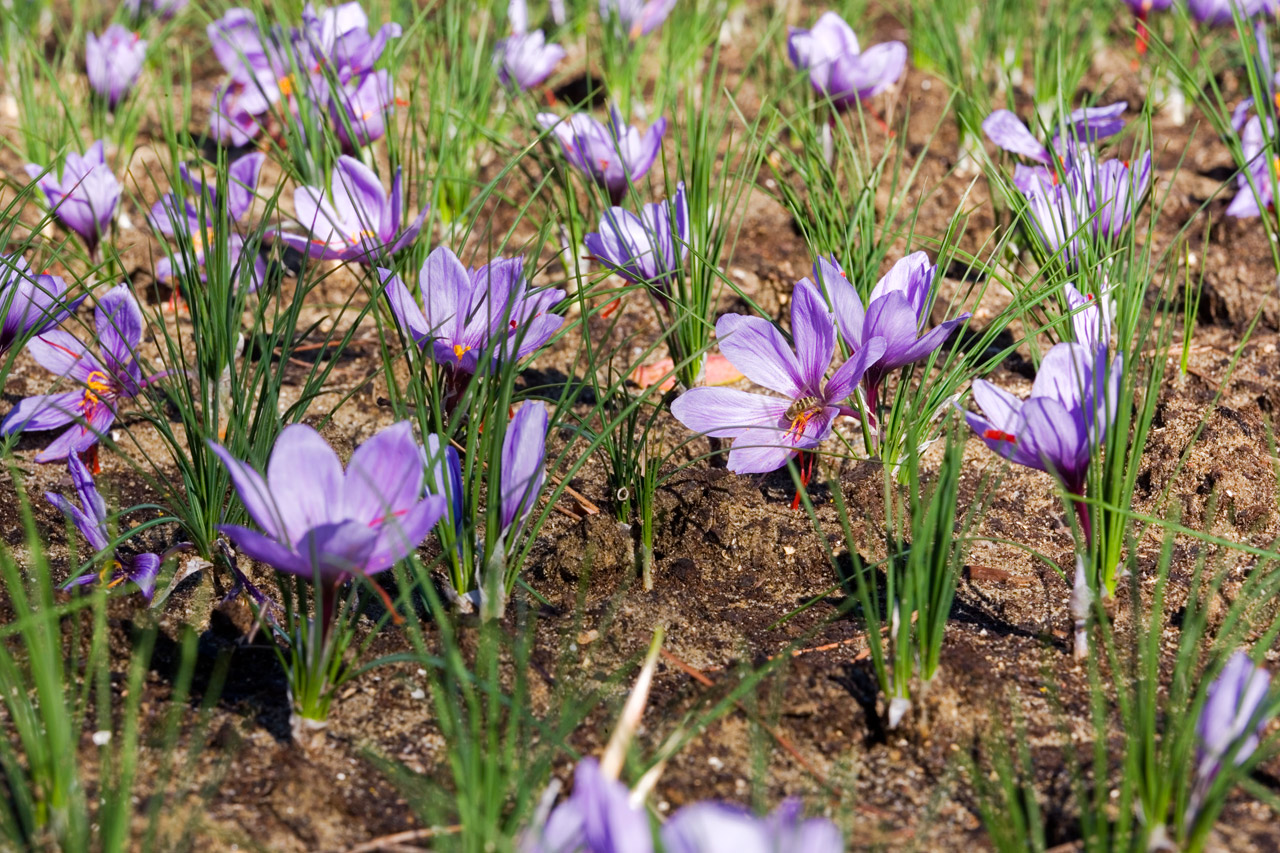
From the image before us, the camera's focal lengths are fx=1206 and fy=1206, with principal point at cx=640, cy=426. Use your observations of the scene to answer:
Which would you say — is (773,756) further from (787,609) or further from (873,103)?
(873,103)

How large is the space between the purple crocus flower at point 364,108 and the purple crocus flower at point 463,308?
28.5 inches

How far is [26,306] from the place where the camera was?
177 cm

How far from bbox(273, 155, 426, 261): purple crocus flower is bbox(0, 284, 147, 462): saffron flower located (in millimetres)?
283

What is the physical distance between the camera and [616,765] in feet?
3.48

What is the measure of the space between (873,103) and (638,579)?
6.71 ft

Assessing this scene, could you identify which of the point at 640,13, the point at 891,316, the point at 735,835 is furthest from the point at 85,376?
the point at 640,13

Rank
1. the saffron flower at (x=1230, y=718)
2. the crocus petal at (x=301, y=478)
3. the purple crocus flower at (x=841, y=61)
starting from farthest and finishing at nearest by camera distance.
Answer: the purple crocus flower at (x=841, y=61) < the crocus petal at (x=301, y=478) < the saffron flower at (x=1230, y=718)

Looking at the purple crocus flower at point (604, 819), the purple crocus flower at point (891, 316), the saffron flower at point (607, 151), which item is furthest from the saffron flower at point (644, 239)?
the purple crocus flower at point (604, 819)

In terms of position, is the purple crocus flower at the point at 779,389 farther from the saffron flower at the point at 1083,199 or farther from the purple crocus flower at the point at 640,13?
the purple crocus flower at the point at 640,13

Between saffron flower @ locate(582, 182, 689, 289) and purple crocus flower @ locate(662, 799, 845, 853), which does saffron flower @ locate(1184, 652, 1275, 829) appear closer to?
purple crocus flower @ locate(662, 799, 845, 853)

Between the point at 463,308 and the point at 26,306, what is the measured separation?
0.65m

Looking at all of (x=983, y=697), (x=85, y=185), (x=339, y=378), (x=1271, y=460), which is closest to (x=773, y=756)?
(x=983, y=697)

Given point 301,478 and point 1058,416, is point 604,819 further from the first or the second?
point 1058,416

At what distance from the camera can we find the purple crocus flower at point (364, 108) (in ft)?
7.80
